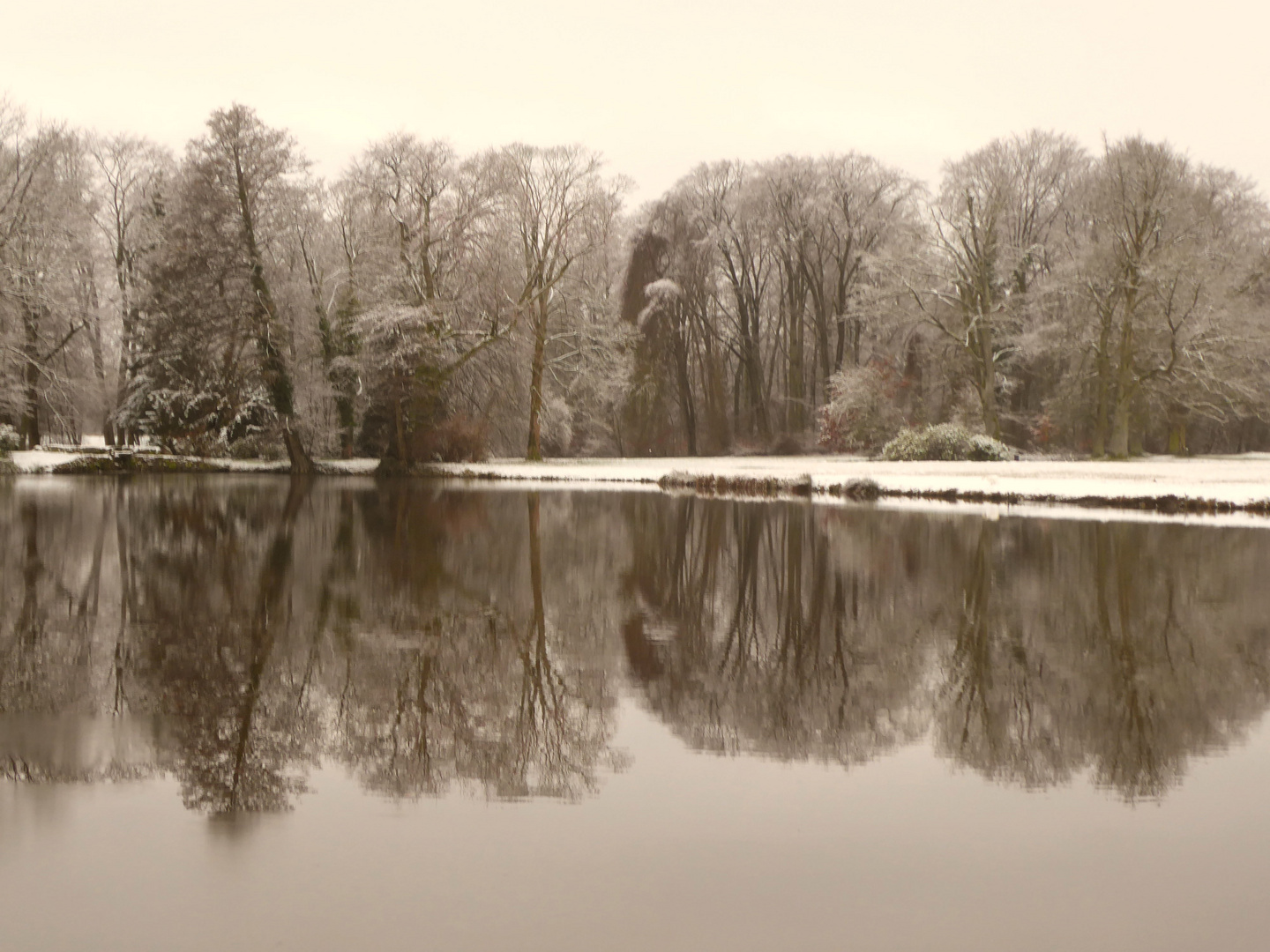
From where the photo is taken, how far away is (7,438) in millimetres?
35656

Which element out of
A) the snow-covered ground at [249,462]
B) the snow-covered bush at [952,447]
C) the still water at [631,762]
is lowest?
the still water at [631,762]

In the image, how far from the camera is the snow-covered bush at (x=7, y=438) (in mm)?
35250

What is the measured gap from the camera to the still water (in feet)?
11.0

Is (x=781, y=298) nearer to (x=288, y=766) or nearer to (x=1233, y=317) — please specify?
(x=1233, y=317)

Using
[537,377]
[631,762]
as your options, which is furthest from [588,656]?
[537,377]

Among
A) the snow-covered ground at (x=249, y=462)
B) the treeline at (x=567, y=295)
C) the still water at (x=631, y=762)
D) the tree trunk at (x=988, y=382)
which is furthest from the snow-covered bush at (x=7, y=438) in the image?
the tree trunk at (x=988, y=382)

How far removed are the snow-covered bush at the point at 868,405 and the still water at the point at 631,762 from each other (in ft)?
107

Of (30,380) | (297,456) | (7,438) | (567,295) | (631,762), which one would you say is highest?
(567,295)

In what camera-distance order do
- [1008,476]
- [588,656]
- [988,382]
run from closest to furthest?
1. [588,656]
2. [1008,476]
3. [988,382]

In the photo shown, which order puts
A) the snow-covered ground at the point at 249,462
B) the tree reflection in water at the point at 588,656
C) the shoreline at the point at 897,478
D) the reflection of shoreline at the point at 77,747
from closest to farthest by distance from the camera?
the reflection of shoreline at the point at 77,747
the tree reflection in water at the point at 588,656
the shoreline at the point at 897,478
the snow-covered ground at the point at 249,462

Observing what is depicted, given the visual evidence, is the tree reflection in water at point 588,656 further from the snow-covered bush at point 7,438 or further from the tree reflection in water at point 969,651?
the snow-covered bush at point 7,438

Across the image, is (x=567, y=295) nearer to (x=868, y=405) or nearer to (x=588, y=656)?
(x=868, y=405)

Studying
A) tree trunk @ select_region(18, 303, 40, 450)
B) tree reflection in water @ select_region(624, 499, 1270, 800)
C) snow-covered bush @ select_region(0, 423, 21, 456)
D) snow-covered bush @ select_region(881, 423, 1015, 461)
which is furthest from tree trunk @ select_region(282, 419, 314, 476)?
tree reflection in water @ select_region(624, 499, 1270, 800)

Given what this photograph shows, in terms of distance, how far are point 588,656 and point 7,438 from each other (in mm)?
34409
